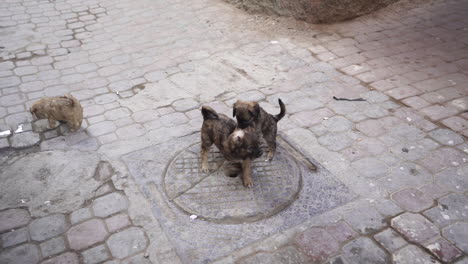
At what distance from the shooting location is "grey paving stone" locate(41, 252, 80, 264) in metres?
3.67

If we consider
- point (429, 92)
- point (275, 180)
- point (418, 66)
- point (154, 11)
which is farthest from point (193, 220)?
point (154, 11)

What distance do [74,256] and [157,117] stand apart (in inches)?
95.2

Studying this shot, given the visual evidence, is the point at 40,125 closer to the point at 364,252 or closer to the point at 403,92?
the point at 364,252

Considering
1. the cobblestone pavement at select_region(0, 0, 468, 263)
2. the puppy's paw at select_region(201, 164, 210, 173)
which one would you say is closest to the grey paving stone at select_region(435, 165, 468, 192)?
the cobblestone pavement at select_region(0, 0, 468, 263)

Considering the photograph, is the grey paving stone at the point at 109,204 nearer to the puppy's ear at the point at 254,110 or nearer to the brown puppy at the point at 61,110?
the brown puppy at the point at 61,110

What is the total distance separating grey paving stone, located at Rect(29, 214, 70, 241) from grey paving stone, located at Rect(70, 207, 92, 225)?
0.07 m

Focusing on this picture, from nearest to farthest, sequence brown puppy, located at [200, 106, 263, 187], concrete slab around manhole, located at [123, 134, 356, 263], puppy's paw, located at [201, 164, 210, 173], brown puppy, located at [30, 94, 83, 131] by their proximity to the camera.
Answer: concrete slab around manhole, located at [123, 134, 356, 263], brown puppy, located at [200, 106, 263, 187], puppy's paw, located at [201, 164, 210, 173], brown puppy, located at [30, 94, 83, 131]

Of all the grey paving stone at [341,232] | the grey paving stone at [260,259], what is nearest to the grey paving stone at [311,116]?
the grey paving stone at [341,232]

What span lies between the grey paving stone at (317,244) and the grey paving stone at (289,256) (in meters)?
0.06

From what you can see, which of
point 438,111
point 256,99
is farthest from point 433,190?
point 256,99

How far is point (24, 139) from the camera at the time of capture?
5336 millimetres

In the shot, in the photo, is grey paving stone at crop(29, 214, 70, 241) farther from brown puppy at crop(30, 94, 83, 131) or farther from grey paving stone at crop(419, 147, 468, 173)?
grey paving stone at crop(419, 147, 468, 173)

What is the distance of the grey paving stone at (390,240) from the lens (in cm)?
375

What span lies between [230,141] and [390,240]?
1816 millimetres
